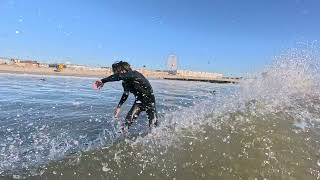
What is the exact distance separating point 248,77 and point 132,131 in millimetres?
13640

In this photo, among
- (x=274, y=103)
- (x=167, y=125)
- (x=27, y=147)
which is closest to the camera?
(x=27, y=147)

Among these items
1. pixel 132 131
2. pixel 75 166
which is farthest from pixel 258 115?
pixel 75 166

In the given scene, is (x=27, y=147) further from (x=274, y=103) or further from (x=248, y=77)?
(x=248, y=77)

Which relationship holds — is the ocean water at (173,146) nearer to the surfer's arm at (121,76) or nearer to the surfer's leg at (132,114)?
the surfer's leg at (132,114)

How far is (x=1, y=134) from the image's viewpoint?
10.6m

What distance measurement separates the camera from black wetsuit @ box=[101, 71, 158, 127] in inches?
408

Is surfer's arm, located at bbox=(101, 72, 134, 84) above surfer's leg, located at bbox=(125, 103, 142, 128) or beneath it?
above

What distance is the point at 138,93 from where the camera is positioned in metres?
10.8

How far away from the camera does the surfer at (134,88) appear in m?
10.1

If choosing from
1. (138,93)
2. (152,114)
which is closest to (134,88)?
(138,93)

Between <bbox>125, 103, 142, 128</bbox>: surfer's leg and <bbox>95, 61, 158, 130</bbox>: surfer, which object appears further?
<bbox>125, 103, 142, 128</bbox>: surfer's leg

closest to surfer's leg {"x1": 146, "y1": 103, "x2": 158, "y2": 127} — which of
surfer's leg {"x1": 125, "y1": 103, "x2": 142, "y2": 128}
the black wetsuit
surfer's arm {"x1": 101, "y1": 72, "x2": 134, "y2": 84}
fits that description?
the black wetsuit

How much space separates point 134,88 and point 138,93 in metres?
0.24

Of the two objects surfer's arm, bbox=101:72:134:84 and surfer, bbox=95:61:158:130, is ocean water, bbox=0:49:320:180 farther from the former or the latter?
surfer's arm, bbox=101:72:134:84
